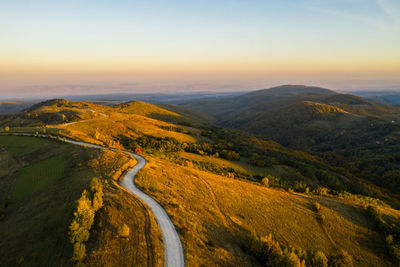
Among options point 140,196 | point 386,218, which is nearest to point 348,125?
point 386,218

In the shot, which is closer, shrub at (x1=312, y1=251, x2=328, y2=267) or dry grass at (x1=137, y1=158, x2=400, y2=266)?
dry grass at (x1=137, y1=158, x2=400, y2=266)

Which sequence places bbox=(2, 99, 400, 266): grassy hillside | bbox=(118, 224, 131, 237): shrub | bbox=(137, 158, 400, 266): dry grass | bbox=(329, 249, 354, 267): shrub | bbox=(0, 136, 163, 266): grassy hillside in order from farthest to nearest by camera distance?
1. bbox=(329, 249, 354, 267): shrub
2. bbox=(137, 158, 400, 266): dry grass
3. bbox=(118, 224, 131, 237): shrub
4. bbox=(2, 99, 400, 266): grassy hillside
5. bbox=(0, 136, 163, 266): grassy hillside

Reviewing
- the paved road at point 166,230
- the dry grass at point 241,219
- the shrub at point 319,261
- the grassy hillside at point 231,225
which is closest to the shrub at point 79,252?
the grassy hillside at point 231,225

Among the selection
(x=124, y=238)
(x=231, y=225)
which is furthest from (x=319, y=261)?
(x=124, y=238)

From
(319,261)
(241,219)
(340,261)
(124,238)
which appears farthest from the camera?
(241,219)

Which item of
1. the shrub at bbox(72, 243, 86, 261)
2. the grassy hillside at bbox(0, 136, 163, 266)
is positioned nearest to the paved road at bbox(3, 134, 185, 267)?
the grassy hillside at bbox(0, 136, 163, 266)

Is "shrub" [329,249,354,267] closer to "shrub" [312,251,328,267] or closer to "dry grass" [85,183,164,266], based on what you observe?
"shrub" [312,251,328,267]

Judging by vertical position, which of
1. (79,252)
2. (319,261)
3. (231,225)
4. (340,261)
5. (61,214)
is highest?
(79,252)

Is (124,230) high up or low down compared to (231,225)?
up

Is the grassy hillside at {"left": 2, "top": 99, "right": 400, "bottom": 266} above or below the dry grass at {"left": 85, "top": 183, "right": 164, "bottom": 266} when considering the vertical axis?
below

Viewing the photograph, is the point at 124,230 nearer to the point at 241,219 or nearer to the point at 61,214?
the point at 61,214
